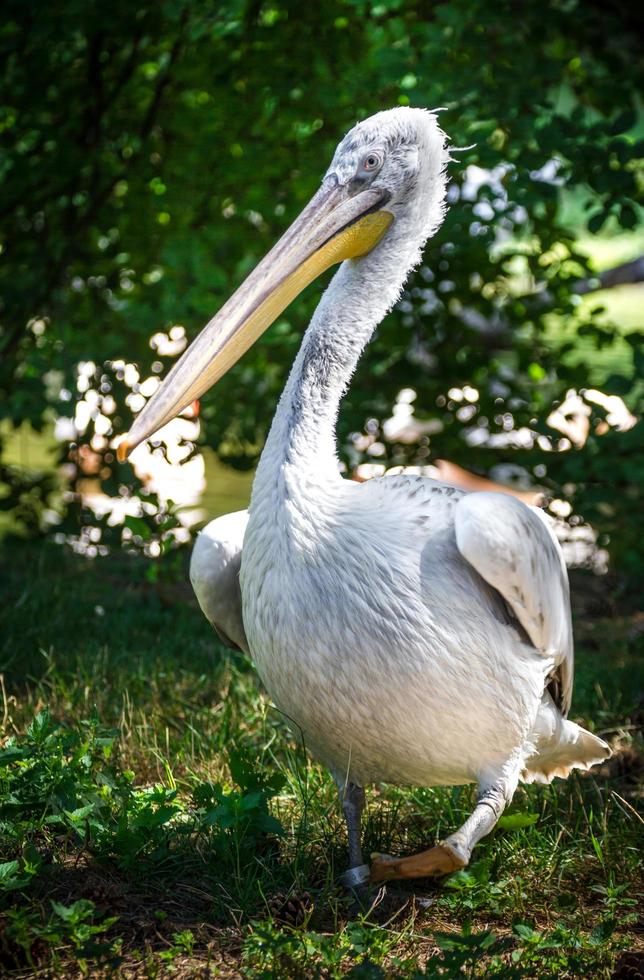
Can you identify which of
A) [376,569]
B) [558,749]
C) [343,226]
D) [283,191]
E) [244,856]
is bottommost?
[244,856]

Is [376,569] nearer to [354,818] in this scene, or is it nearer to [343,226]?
[354,818]

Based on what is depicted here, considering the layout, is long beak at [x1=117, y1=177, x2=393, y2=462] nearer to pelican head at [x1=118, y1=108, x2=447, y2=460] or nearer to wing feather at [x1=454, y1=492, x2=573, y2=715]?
pelican head at [x1=118, y1=108, x2=447, y2=460]

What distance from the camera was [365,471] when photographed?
5426 mm

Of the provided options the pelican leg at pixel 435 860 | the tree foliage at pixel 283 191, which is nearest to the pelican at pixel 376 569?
the pelican leg at pixel 435 860

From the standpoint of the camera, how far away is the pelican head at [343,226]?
2.68 metres

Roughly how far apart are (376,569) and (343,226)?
855mm

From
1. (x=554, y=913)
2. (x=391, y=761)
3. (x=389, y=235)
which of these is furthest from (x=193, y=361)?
(x=554, y=913)

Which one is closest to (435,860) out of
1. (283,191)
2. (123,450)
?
(123,450)

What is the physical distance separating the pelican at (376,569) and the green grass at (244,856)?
0.16 meters

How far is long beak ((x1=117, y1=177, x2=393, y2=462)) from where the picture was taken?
8.61 feet

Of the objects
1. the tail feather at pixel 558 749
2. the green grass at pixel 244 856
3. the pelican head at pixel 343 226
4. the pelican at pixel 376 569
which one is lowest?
the green grass at pixel 244 856

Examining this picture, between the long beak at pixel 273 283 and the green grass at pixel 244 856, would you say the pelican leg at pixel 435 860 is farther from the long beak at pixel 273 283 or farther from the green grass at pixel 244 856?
the long beak at pixel 273 283

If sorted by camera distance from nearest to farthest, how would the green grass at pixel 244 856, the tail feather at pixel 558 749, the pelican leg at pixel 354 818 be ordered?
1. the green grass at pixel 244 856
2. the pelican leg at pixel 354 818
3. the tail feather at pixel 558 749

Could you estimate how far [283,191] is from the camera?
499cm
